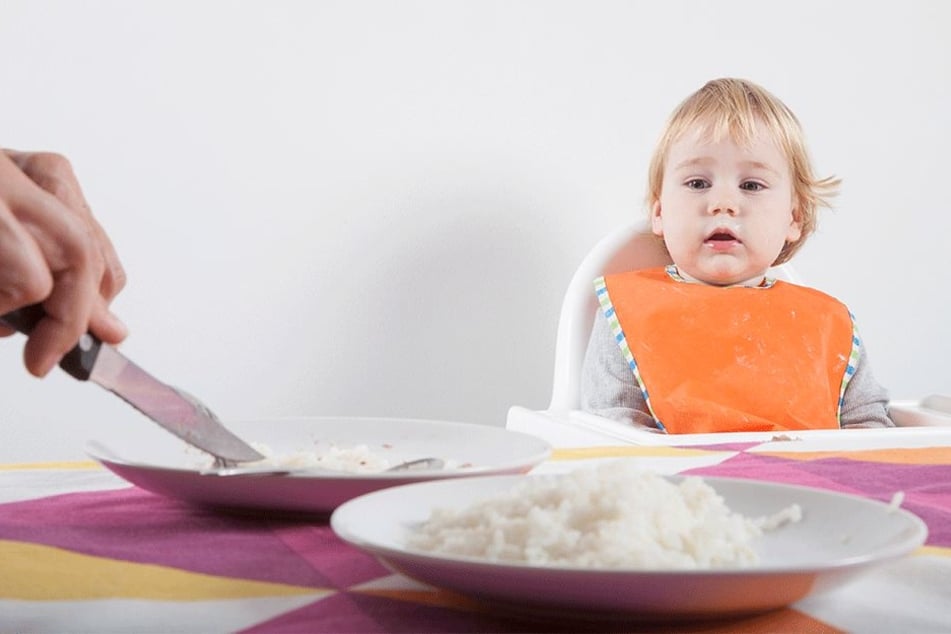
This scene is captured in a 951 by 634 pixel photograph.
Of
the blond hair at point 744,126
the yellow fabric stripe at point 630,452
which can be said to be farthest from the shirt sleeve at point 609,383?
the yellow fabric stripe at point 630,452

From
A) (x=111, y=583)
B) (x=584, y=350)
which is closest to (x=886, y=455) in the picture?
(x=111, y=583)

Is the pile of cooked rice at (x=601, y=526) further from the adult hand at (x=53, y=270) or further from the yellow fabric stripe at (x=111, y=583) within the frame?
the adult hand at (x=53, y=270)

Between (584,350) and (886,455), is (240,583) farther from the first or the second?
(584,350)

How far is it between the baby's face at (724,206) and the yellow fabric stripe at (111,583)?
155cm

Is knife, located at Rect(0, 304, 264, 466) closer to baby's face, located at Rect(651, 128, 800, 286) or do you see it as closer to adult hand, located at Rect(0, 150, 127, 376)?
adult hand, located at Rect(0, 150, 127, 376)

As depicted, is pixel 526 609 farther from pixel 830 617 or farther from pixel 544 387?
pixel 544 387

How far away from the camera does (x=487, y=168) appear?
7.45 ft

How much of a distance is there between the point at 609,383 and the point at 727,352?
0.67ft

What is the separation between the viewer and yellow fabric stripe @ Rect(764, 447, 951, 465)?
1.01 meters

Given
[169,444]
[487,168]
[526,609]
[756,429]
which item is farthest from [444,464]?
[487,168]

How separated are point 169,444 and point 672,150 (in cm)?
141

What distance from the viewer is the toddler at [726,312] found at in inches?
75.1

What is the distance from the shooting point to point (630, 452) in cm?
104

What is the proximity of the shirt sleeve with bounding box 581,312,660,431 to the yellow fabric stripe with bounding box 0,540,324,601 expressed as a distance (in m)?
1.39
